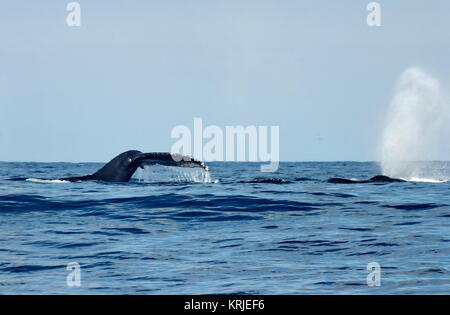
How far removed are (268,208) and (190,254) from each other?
6037 mm

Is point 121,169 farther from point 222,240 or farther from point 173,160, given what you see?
point 222,240

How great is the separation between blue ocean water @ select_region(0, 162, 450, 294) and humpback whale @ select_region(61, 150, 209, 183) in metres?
0.71

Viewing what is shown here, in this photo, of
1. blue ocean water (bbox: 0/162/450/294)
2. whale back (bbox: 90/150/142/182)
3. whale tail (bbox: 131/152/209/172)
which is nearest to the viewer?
blue ocean water (bbox: 0/162/450/294)

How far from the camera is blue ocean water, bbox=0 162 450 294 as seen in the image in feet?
30.2

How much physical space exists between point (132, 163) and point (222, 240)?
9.51 m

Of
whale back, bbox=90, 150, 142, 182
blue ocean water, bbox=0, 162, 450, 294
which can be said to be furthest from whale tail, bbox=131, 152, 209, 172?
whale back, bbox=90, 150, 142, 182

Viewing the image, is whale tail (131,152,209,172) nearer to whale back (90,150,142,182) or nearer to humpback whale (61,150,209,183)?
humpback whale (61,150,209,183)

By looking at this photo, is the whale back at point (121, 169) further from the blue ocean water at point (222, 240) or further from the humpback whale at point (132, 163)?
the blue ocean water at point (222, 240)

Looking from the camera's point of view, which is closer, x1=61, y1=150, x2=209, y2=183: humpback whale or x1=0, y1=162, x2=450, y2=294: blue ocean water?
x1=0, y1=162, x2=450, y2=294: blue ocean water

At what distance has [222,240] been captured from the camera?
1262cm

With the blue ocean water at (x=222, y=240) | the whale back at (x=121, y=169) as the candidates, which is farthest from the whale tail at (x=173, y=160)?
the whale back at (x=121, y=169)

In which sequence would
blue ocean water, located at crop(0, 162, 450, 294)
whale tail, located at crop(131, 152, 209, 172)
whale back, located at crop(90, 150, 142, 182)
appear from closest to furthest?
blue ocean water, located at crop(0, 162, 450, 294)
whale tail, located at crop(131, 152, 209, 172)
whale back, located at crop(90, 150, 142, 182)

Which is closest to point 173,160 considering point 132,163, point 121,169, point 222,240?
point 132,163
